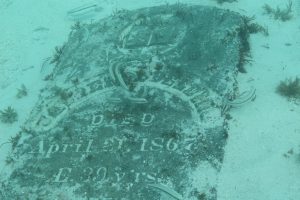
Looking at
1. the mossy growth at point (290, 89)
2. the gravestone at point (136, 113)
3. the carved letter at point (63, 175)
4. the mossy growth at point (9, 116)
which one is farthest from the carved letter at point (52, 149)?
the mossy growth at point (290, 89)

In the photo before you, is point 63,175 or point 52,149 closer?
point 63,175

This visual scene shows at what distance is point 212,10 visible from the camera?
27.0ft

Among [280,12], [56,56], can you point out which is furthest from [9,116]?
[280,12]

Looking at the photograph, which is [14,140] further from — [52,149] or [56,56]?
[56,56]

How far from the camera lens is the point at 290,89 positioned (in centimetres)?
629

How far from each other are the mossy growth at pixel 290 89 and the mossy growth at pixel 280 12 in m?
2.16

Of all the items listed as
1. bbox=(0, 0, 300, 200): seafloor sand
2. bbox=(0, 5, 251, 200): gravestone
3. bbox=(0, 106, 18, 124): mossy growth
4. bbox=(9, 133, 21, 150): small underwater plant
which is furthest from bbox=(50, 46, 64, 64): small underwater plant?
bbox=(9, 133, 21, 150): small underwater plant

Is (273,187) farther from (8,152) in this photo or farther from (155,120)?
(8,152)

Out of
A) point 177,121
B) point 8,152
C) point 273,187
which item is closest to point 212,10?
point 177,121

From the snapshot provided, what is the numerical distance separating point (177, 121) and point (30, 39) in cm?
502

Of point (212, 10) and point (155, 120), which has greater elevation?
point (212, 10)

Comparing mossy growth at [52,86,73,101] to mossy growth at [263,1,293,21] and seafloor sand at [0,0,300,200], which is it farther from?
mossy growth at [263,1,293,21]

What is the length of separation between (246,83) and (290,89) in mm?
718

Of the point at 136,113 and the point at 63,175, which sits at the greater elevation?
the point at 136,113
